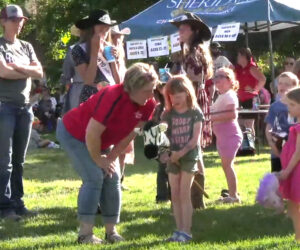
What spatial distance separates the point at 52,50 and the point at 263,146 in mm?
21411

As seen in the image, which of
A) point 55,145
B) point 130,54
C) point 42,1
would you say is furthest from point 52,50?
point 130,54

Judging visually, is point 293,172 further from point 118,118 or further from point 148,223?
point 148,223

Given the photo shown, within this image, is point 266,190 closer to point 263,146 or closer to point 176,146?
point 176,146

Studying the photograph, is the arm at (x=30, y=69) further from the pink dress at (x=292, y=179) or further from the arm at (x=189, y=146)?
the pink dress at (x=292, y=179)

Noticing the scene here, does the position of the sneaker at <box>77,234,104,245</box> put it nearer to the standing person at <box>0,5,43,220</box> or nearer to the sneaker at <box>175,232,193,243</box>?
the sneaker at <box>175,232,193,243</box>

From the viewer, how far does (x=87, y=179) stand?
18.0ft

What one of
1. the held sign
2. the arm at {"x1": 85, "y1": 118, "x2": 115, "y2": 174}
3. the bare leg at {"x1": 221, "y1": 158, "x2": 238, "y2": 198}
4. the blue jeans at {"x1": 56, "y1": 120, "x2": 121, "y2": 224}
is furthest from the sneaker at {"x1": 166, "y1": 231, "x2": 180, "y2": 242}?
the held sign

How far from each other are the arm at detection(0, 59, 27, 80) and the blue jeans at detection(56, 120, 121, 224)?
121 centimetres

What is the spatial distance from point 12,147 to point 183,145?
193cm

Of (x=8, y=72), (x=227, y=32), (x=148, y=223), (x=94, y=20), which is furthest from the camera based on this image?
(x=227, y=32)

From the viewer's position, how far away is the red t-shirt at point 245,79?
12.5 m

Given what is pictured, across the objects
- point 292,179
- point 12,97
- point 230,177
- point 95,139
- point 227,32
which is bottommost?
point 230,177

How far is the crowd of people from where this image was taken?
5.32m

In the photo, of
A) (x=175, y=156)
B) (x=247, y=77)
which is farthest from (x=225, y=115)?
(x=247, y=77)
